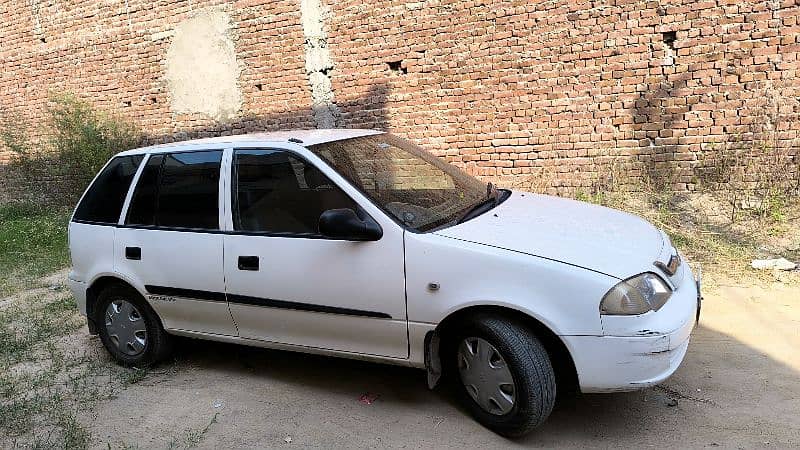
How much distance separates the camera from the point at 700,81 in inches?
258

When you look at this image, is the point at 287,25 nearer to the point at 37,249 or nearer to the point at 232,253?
the point at 37,249

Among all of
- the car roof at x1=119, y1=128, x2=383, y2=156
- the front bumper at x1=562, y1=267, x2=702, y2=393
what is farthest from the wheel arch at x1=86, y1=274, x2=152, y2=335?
the front bumper at x1=562, y1=267, x2=702, y2=393

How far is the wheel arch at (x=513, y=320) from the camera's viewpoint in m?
2.95

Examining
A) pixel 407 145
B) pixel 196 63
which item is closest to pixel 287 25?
pixel 196 63

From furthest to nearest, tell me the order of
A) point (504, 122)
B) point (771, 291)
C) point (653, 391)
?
point (504, 122) < point (771, 291) < point (653, 391)

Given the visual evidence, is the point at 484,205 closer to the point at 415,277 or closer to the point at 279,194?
the point at 415,277

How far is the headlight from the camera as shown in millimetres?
2771

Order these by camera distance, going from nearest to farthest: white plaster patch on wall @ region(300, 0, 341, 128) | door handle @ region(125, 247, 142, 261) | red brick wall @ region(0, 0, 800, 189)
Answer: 1. door handle @ region(125, 247, 142, 261)
2. red brick wall @ region(0, 0, 800, 189)
3. white plaster patch on wall @ region(300, 0, 341, 128)

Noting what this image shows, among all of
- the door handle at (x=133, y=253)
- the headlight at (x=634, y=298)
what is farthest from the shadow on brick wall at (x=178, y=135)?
the headlight at (x=634, y=298)

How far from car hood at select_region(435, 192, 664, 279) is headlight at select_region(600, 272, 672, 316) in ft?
0.17

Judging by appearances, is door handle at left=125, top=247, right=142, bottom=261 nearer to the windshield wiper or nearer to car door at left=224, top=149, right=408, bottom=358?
car door at left=224, top=149, right=408, bottom=358

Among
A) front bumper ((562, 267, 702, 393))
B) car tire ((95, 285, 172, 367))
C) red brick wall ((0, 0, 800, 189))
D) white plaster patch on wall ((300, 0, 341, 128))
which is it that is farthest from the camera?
white plaster patch on wall ((300, 0, 341, 128))

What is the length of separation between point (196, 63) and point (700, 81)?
24.1 ft

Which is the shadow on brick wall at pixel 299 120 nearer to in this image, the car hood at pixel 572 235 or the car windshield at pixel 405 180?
the car windshield at pixel 405 180
